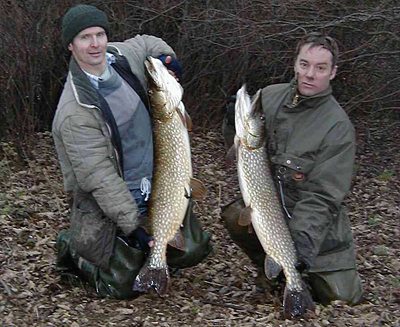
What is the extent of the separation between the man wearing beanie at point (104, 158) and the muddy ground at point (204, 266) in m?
0.23

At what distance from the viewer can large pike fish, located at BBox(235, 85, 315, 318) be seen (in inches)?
170

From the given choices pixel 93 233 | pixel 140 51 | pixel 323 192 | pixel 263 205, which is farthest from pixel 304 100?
pixel 93 233

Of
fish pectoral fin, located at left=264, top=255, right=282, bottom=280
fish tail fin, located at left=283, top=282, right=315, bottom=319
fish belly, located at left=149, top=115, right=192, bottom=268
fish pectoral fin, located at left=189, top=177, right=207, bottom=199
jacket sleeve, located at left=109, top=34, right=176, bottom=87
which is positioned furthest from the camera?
jacket sleeve, located at left=109, top=34, right=176, bottom=87

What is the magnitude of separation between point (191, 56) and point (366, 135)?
6.94 ft

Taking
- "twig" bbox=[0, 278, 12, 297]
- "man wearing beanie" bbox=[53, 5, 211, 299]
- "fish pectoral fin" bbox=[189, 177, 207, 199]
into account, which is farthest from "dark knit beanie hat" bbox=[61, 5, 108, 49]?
"twig" bbox=[0, 278, 12, 297]

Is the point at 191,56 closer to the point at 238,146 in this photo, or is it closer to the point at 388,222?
the point at 388,222

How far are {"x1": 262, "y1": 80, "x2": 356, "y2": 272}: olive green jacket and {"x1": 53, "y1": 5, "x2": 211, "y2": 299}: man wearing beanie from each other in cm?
78

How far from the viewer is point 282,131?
4652 millimetres

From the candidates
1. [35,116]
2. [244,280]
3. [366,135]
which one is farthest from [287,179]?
[35,116]

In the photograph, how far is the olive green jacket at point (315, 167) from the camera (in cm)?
443

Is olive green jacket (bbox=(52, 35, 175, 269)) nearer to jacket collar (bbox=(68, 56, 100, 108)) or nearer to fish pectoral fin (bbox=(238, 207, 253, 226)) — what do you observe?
jacket collar (bbox=(68, 56, 100, 108))

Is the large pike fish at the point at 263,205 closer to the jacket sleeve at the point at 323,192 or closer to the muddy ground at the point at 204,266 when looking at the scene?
the jacket sleeve at the point at 323,192

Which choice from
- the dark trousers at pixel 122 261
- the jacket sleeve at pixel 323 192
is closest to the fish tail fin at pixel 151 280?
the dark trousers at pixel 122 261

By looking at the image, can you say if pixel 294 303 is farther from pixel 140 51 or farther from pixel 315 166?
pixel 140 51
